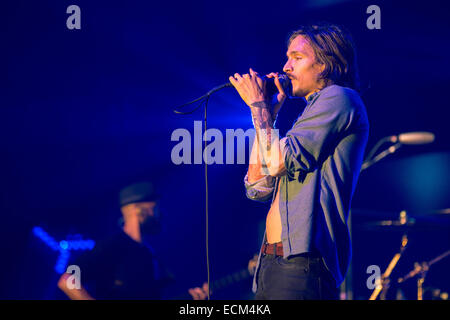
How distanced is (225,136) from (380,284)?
6.65 ft

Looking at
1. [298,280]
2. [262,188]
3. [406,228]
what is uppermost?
[262,188]

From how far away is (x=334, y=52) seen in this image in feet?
6.47

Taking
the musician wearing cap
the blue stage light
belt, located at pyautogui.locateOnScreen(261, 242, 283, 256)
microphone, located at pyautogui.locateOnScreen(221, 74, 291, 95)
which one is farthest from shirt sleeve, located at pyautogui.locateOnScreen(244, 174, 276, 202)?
the blue stage light

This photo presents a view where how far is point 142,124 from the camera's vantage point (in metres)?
4.70

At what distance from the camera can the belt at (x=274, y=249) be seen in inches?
64.7

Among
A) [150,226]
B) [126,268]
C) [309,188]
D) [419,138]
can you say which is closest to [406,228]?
[419,138]

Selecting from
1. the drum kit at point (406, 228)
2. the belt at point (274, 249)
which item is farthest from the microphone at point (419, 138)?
the belt at point (274, 249)

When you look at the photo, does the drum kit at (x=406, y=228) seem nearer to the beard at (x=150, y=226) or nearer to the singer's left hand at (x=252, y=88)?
the beard at (x=150, y=226)

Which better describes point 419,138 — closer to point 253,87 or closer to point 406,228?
point 406,228

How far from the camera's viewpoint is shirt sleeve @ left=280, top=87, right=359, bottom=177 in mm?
1632

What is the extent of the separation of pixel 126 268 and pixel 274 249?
2.14m

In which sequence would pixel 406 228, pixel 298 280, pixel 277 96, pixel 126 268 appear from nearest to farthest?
1. pixel 298 280
2. pixel 277 96
3. pixel 126 268
4. pixel 406 228
